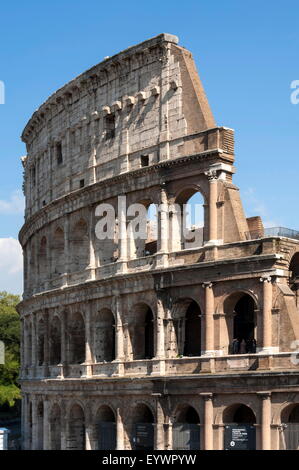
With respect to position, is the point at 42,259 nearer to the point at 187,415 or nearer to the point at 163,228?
the point at 163,228

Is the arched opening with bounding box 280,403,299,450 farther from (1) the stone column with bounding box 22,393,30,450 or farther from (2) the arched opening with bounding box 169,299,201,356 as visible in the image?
(1) the stone column with bounding box 22,393,30,450

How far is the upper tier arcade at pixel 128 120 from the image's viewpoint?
3478cm

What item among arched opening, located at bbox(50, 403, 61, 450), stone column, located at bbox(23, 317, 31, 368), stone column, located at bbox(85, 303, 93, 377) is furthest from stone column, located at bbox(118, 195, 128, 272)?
stone column, located at bbox(23, 317, 31, 368)

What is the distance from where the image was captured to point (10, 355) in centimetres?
7112

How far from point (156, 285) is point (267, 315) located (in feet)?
18.4

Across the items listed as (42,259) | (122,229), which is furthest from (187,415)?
(42,259)

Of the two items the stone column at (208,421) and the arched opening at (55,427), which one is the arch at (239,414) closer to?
the stone column at (208,421)

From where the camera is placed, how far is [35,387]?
44000 mm

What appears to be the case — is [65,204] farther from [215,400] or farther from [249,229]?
[215,400]

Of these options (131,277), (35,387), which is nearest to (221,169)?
(131,277)

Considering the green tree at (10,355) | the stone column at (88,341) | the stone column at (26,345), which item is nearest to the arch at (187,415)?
the stone column at (88,341)

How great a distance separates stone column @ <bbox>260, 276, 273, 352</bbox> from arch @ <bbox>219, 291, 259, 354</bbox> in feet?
1.58
